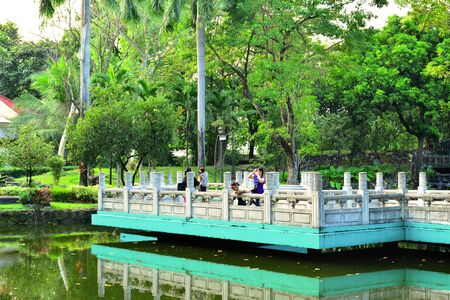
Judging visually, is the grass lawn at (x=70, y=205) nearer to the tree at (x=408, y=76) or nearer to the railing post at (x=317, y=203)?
the railing post at (x=317, y=203)

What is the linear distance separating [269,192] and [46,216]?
15.1m

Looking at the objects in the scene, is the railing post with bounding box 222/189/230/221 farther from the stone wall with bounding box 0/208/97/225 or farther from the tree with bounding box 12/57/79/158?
the tree with bounding box 12/57/79/158

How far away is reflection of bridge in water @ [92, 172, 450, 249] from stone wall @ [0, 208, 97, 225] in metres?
9.01

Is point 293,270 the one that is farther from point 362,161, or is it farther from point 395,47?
point 362,161

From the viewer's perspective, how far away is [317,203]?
18.8m

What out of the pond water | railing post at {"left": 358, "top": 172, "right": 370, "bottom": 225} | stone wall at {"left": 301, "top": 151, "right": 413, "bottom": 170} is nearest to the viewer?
the pond water

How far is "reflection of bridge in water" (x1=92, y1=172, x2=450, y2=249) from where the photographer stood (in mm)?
19250

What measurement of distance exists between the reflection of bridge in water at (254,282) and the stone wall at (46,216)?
11.7m

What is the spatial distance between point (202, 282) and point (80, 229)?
541 inches

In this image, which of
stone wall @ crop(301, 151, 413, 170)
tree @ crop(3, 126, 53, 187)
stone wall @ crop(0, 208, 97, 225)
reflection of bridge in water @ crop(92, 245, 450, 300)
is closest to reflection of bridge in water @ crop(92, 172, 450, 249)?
reflection of bridge in water @ crop(92, 245, 450, 300)

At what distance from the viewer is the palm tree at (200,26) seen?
32406 millimetres

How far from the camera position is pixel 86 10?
3959 cm

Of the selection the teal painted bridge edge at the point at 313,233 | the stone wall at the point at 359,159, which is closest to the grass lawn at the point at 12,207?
the teal painted bridge edge at the point at 313,233

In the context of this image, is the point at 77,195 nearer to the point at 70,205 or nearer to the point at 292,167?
the point at 70,205
